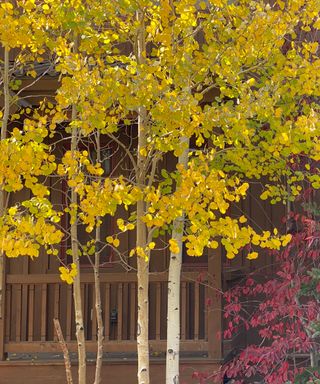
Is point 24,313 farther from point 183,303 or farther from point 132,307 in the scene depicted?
point 183,303

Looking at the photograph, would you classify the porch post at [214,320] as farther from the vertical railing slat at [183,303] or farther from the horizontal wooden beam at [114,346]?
the vertical railing slat at [183,303]

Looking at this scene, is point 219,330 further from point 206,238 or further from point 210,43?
point 210,43

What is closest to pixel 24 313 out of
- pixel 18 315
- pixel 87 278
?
pixel 18 315

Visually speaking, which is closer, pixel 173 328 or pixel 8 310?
pixel 173 328

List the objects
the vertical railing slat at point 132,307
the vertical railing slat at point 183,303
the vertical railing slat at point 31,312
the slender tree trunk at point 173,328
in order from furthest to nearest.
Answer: the vertical railing slat at point 132,307
the vertical railing slat at point 31,312
the vertical railing slat at point 183,303
the slender tree trunk at point 173,328

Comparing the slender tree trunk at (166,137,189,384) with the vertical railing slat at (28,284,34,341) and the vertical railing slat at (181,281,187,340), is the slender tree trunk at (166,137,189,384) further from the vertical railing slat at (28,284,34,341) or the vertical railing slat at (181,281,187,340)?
the vertical railing slat at (28,284,34,341)

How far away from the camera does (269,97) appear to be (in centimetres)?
644

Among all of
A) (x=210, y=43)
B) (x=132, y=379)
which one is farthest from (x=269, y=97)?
(x=132, y=379)

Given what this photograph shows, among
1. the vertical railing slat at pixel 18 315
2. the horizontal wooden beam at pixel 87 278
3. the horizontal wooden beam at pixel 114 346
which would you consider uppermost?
the horizontal wooden beam at pixel 87 278

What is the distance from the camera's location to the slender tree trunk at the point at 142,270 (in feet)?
21.7

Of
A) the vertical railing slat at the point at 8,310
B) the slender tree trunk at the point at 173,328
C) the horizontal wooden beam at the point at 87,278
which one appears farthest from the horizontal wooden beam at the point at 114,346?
the slender tree trunk at the point at 173,328

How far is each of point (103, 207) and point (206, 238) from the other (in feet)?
2.87

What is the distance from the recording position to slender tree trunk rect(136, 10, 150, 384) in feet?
21.7

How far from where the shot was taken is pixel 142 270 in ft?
22.1
